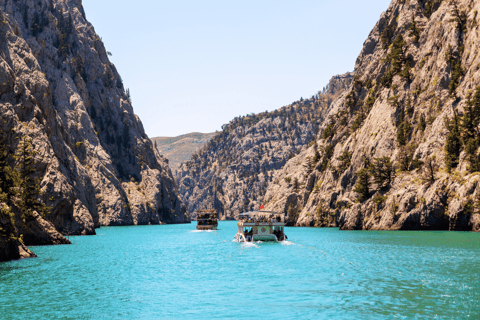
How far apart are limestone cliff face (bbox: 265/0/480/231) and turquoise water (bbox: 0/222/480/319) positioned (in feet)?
112

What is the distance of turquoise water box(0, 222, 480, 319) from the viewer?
26531 millimetres

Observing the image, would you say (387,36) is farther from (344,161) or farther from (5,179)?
(5,179)

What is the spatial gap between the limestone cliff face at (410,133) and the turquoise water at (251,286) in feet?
112

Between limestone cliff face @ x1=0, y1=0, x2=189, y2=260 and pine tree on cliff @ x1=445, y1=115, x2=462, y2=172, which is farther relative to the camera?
pine tree on cliff @ x1=445, y1=115, x2=462, y2=172

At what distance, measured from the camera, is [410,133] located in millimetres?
110875

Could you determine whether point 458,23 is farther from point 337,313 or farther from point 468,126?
point 337,313

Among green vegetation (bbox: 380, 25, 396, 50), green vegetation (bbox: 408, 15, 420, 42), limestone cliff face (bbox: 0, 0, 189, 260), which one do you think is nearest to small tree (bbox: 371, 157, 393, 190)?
green vegetation (bbox: 408, 15, 420, 42)

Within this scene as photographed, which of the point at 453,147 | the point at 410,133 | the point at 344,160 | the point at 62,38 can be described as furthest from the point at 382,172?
the point at 62,38

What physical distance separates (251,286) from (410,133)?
88.3 metres

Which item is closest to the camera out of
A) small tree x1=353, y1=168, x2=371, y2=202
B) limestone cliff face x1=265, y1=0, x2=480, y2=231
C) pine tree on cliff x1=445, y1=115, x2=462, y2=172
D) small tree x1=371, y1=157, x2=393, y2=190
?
limestone cliff face x1=265, y1=0, x2=480, y2=231

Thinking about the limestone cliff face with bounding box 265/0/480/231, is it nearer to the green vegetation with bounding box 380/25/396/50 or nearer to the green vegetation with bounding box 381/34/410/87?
the green vegetation with bounding box 381/34/410/87

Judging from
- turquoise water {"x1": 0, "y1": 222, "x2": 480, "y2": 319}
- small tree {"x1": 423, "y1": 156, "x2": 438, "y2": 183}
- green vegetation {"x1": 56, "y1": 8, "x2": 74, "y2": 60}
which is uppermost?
green vegetation {"x1": 56, "y1": 8, "x2": 74, "y2": 60}

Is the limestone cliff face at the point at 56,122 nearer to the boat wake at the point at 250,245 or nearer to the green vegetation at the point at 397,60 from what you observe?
the boat wake at the point at 250,245

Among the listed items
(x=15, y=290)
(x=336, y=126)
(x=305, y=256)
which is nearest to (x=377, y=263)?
(x=305, y=256)
